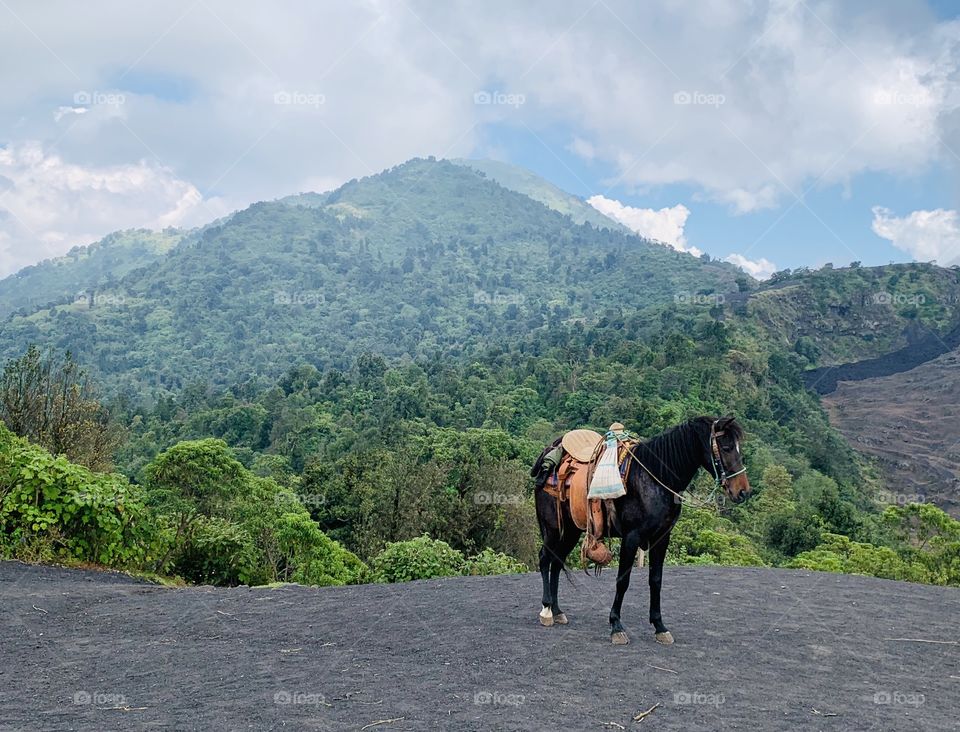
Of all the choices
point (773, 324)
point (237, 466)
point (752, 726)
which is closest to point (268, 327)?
point (773, 324)

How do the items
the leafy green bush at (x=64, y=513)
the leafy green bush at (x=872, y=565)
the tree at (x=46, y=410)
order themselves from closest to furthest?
1. the leafy green bush at (x=64, y=513)
2. the leafy green bush at (x=872, y=565)
3. the tree at (x=46, y=410)

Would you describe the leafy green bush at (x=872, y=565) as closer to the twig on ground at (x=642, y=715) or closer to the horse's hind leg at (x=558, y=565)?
the horse's hind leg at (x=558, y=565)

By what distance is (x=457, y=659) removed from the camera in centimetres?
604
